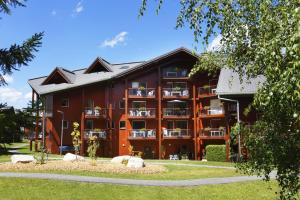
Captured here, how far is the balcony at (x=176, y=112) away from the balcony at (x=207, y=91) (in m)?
2.64

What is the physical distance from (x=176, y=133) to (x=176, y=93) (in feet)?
15.8

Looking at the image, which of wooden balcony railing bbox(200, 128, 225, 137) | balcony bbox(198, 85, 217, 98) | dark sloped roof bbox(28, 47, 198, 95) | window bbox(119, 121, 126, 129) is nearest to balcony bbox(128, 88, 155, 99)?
dark sloped roof bbox(28, 47, 198, 95)

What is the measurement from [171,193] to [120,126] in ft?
103

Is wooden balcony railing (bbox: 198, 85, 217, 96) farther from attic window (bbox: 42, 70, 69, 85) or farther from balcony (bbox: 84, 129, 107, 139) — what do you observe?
attic window (bbox: 42, 70, 69, 85)

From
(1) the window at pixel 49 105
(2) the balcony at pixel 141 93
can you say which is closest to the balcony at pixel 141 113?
(2) the balcony at pixel 141 93

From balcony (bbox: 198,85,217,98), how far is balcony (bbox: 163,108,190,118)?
2.64 metres

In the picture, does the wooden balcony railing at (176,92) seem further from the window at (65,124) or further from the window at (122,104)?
the window at (65,124)

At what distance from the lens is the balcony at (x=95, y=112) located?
48531 mm

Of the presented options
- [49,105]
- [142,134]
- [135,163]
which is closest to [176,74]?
[142,134]

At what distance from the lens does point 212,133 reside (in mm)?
43594

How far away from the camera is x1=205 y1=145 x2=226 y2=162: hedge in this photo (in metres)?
39.6

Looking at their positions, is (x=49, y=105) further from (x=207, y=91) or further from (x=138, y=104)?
(x=207, y=91)

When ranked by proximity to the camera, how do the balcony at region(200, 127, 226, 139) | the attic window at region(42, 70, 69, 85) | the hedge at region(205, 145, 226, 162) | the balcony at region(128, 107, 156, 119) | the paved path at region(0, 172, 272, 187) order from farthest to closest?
the attic window at region(42, 70, 69, 85)
the balcony at region(128, 107, 156, 119)
the balcony at region(200, 127, 226, 139)
the hedge at region(205, 145, 226, 162)
the paved path at region(0, 172, 272, 187)

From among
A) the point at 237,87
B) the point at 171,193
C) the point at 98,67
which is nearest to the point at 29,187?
the point at 171,193
